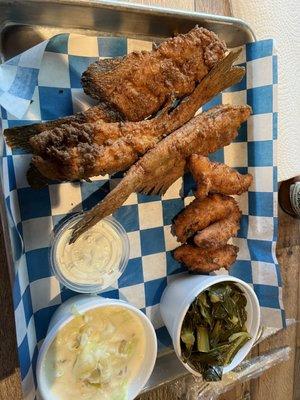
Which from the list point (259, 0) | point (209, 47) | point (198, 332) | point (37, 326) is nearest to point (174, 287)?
point (198, 332)

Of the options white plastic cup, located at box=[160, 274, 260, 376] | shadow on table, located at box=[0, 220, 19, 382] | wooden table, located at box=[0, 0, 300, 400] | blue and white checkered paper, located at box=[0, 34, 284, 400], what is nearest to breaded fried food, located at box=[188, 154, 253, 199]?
blue and white checkered paper, located at box=[0, 34, 284, 400]

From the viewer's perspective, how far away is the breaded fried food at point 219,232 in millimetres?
1614

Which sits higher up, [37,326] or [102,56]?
[102,56]

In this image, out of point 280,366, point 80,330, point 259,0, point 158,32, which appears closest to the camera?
point 80,330

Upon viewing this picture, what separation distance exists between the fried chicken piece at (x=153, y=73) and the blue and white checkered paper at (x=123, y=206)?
0.16m

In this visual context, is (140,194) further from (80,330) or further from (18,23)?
(18,23)

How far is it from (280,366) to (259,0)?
2134mm

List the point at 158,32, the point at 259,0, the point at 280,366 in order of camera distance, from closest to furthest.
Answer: the point at 158,32, the point at 259,0, the point at 280,366

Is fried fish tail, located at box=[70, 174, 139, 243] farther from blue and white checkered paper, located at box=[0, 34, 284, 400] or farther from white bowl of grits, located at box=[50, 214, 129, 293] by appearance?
blue and white checkered paper, located at box=[0, 34, 284, 400]

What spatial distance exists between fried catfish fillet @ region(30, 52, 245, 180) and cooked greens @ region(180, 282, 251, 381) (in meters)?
0.69

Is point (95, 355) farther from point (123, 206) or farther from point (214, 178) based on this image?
point (214, 178)

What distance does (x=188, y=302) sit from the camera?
1.49m

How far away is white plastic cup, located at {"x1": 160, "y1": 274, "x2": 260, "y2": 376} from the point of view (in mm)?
1504

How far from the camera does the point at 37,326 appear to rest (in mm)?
1535
